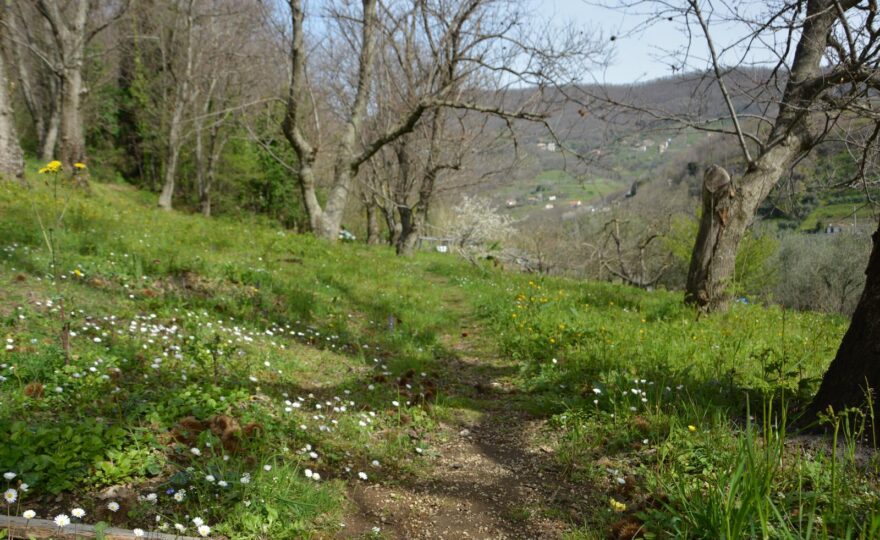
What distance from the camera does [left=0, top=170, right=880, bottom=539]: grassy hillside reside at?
7.89 ft

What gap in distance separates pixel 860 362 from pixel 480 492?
2.59m

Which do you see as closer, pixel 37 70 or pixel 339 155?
pixel 339 155

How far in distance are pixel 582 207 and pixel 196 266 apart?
173 ft

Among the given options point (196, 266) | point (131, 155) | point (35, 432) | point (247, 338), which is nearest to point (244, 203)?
point (131, 155)

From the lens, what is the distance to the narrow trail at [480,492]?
9.08 ft

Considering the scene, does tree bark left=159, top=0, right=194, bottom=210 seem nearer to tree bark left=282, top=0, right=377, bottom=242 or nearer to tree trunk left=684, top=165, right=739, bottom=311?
tree bark left=282, top=0, right=377, bottom=242

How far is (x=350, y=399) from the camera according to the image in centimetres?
434

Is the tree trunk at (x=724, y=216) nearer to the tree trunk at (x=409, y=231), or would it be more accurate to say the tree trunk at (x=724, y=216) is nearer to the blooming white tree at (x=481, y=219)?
the tree trunk at (x=409, y=231)

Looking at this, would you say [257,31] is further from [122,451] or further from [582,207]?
[582,207]

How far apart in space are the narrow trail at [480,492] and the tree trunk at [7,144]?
10784 mm

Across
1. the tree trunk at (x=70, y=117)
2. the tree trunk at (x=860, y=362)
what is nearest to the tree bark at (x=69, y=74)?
the tree trunk at (x=70, y=117)

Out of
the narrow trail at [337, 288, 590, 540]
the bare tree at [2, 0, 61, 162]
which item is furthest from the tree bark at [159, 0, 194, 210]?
the narrow trail at [337, 288, 590, 540]

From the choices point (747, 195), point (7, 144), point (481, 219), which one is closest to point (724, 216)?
point (747, 195)

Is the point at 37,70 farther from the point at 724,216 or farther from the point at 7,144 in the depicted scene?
the point at 724,216
